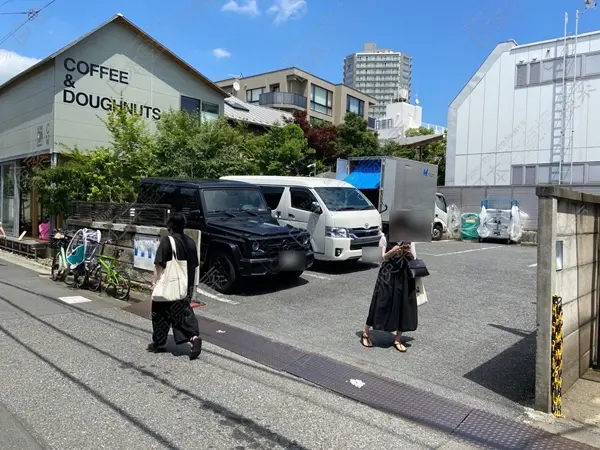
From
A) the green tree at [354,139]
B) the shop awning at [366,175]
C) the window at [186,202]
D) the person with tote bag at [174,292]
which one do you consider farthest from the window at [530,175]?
the person with tote bag at [174,292]

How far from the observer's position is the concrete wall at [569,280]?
4.15 m

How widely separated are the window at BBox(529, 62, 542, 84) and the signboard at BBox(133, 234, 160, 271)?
64.1ft

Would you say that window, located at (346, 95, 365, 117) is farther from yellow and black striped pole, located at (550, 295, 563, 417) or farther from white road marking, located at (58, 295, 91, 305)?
yellow and black striped pole, located at (550, 295, 563, 417)

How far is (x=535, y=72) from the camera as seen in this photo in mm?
21766

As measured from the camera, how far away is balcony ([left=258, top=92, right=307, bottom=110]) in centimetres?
4050

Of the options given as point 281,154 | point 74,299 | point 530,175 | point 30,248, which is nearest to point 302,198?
point 74,299

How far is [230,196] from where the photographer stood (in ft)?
32.2

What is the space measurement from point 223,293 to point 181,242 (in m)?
3.18

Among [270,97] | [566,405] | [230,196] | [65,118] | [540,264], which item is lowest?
[566,405]

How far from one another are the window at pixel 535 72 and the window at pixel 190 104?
1462 centimetres

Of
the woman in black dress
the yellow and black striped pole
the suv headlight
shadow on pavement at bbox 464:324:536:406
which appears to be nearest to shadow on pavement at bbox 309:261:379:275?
the suv headlight

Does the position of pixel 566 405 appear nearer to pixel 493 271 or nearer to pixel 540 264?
pixel 540 264

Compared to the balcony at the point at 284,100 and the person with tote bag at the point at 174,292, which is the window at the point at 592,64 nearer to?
the person with tote bag at the point at 174,292

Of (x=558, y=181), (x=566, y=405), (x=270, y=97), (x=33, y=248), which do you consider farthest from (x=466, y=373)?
(x=270, y=97)
